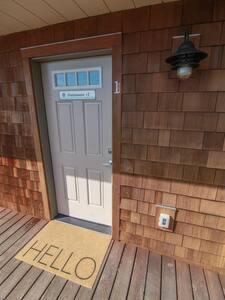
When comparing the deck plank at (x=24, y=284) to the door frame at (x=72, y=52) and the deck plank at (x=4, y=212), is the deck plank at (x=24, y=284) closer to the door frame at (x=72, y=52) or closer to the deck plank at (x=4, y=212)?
the door frame at (x=72, y=52)

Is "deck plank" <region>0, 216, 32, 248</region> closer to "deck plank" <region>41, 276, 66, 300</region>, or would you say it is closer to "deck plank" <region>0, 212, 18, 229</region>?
"deck plank" <region>0, 212, 18, 229</region>

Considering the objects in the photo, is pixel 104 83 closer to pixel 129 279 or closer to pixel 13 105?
pixel 13 105

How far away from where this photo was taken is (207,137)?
1.27m

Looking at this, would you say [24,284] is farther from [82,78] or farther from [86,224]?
[82,78]

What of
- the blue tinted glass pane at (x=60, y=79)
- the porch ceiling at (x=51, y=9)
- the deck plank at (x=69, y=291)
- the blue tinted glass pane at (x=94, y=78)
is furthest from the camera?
the blue tinted glass pane at (x=60, y=79)

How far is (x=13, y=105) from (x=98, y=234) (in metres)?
A: 1.76

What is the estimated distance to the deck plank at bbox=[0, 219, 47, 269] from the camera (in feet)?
5.43

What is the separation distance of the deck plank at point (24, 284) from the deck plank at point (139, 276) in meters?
0.83

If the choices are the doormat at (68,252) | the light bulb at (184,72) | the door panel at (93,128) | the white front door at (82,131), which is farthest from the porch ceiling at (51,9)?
the doormat at (68,252)

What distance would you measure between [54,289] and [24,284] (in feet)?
0.88

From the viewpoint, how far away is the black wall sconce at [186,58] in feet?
3.40

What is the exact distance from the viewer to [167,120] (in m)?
1.34

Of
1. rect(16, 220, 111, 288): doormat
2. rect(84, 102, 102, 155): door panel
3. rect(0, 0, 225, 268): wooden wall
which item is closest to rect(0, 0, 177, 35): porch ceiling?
rect(0, 0, 225, 268): wooden wall

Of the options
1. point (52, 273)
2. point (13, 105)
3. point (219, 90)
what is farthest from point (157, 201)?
point (13, 105)
